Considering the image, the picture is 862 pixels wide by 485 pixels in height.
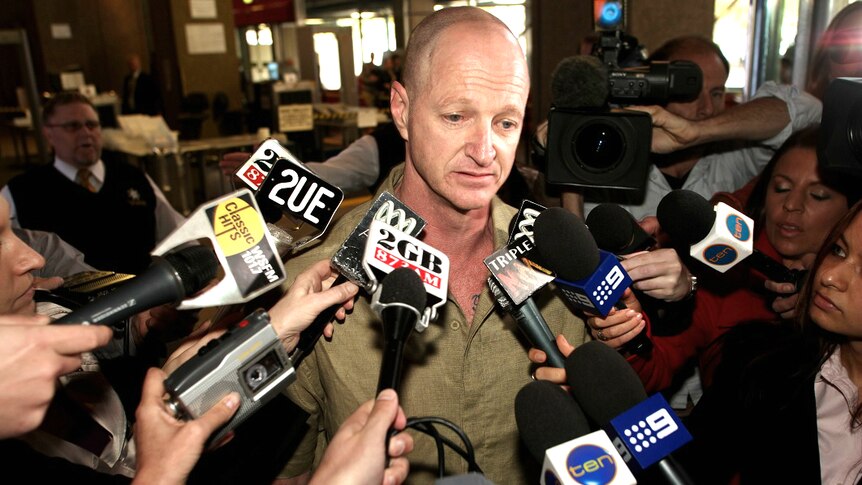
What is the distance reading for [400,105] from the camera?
162 centimetres

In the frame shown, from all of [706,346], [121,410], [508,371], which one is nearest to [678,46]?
[706,346]

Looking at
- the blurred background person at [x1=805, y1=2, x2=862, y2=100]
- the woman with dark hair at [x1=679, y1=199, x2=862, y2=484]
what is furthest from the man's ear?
the blurred background person at [x1=805, y1=2, x2=862, y2=100]

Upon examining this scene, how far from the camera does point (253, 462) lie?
145 cm

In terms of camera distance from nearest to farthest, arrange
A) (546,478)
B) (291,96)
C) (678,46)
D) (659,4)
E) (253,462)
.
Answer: (546,478)
(253,462)
(678,46)
(659,4)
(291,96)

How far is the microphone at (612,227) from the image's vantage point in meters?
1.43

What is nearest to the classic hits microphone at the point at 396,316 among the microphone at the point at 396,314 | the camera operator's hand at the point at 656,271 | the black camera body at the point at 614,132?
the microphone at the point at 396,314

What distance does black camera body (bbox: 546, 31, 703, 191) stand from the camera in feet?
5.55

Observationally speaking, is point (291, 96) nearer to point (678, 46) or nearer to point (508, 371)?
point (678, 46)

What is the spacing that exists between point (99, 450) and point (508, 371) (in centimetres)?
100

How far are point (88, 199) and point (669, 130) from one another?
3183mm

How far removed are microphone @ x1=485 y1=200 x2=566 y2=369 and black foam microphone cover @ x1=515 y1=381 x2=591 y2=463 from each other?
18cm

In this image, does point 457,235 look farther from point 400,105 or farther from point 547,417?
point 547,417

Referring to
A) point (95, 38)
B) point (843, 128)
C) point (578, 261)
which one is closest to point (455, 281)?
point (578, 261)

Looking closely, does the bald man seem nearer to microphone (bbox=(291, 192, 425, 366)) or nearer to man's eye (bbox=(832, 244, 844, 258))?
microphone (bbox=(291, 192, 425, 366))
